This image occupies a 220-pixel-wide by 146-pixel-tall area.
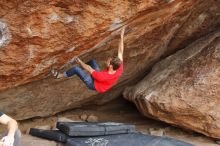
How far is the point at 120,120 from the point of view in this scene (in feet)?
29.9

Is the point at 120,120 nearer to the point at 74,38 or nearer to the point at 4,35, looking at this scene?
the point at 74,38

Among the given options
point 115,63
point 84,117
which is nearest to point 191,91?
point 115,63

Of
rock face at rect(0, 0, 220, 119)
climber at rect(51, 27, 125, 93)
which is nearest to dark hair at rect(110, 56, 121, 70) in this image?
climber at rect(51, 27, 125, 93)

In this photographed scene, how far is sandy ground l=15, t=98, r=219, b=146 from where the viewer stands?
7816mm

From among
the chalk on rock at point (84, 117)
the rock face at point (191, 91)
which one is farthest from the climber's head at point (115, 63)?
the chalk on rock at point (84, 117)

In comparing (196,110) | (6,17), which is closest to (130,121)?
(196,110)

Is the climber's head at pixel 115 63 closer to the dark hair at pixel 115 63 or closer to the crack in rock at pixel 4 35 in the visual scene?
the dark hair at pixel 115 63

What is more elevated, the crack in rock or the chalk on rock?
the crack in rock

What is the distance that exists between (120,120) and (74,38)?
356 cm

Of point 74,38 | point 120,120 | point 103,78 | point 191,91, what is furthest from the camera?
point 120,120

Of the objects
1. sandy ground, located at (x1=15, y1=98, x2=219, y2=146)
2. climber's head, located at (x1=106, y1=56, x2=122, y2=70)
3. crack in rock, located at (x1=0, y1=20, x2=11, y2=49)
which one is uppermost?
crack in rock, located at (x1=0, y1=20, x2=11, y2=49)

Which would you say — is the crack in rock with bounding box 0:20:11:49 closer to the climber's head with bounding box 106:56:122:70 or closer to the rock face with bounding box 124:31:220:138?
the climber's head with bounding box 106:56:122:70

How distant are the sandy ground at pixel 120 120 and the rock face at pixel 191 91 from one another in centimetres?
31

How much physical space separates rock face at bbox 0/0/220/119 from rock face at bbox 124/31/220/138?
1.91ft
